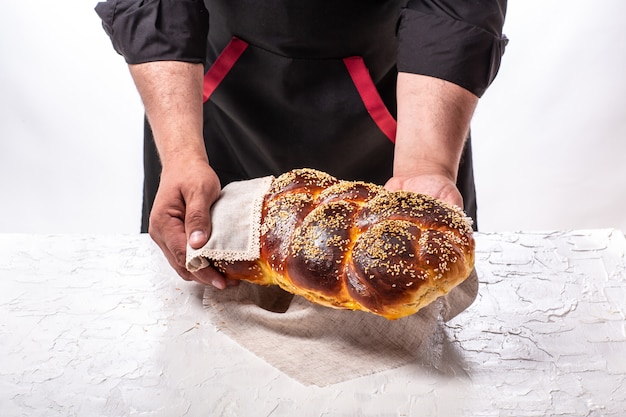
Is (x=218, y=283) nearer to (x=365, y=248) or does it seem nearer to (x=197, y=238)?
(x=197, y=238)

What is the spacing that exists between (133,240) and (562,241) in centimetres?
88

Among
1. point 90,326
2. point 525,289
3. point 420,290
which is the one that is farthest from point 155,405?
point 525,289

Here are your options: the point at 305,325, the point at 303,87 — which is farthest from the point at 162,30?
the point at 305,325

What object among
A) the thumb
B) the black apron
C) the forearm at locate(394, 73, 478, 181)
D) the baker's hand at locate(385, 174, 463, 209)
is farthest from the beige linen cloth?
the black apron

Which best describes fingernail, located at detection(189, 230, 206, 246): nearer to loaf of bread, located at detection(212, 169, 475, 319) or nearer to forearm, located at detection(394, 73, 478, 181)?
loaf of bread, located at detection(212, 169, 475, 319)

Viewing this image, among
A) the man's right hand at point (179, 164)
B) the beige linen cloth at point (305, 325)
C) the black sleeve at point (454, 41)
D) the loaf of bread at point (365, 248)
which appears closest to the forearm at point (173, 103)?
the man's right hand at point (179, 164)

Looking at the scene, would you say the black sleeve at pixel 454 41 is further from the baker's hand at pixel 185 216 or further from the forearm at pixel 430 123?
the baker's hand at pixel 185 216

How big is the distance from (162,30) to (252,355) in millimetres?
765

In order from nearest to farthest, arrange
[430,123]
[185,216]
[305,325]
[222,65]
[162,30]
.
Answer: [305,325], [185,216], [430,123], [162,30], [222,65]

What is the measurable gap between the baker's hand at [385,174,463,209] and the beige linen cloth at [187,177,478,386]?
0.51 ft

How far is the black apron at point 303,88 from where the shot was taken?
1.65 m

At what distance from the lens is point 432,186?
139 cm

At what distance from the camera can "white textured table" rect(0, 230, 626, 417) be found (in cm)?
112

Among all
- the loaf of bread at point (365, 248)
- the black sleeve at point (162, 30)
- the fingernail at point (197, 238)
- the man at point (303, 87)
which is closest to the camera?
the loaf of bread at point (365, 248)
